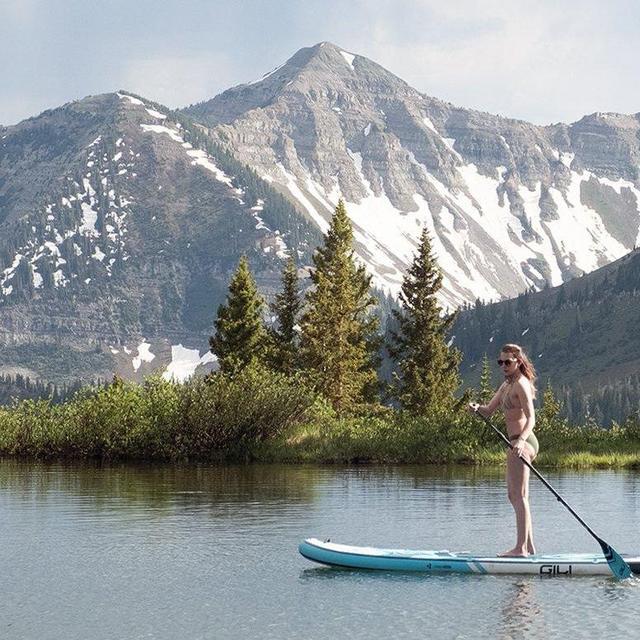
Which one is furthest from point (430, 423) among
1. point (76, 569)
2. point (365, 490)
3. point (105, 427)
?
point (76, 569)

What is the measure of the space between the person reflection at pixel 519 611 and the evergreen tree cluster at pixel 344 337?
201 ft

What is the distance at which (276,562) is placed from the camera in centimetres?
2086

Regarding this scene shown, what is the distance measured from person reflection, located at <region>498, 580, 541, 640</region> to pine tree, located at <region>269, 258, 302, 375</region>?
6345 cm

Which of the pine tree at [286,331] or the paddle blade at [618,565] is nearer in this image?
the paddle blade at [618,565]

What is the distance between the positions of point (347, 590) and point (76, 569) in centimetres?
475


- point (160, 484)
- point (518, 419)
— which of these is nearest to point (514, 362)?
point (518, 419)

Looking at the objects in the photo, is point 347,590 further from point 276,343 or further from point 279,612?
point 276,343

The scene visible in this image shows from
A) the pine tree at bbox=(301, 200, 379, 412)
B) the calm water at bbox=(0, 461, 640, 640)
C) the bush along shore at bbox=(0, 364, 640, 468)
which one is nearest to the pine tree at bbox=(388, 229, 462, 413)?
the pine tree at bbox=(301, 200, 379, 412)

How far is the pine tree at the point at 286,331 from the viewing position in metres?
84.8

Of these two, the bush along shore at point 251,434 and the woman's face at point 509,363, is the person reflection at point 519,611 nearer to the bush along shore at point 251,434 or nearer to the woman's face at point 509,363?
the woman's face at point 509,363

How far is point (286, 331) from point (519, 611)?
73.5 m

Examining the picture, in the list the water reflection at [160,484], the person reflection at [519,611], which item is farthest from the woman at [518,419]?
the water reflection at [160,484]

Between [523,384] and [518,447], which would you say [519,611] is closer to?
[518,447]

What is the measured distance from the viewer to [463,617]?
16.2m
